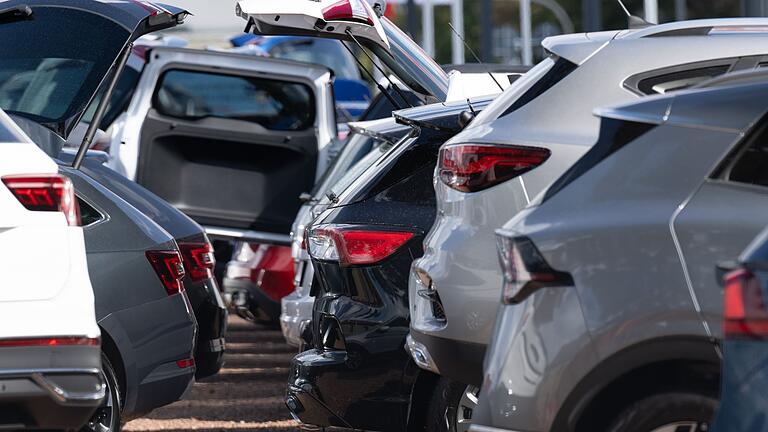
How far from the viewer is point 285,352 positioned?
13.3 meters

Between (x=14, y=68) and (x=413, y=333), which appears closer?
(x=413, y=333)

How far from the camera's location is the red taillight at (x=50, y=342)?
19.0 ft

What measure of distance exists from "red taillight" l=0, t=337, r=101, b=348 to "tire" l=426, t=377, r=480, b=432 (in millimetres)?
1544

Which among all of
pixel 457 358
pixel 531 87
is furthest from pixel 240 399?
pixel 531 87

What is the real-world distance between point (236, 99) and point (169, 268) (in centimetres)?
550

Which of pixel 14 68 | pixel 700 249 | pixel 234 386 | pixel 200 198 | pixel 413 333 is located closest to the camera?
pixel 700 249

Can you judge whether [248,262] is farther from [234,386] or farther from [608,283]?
[608,283]

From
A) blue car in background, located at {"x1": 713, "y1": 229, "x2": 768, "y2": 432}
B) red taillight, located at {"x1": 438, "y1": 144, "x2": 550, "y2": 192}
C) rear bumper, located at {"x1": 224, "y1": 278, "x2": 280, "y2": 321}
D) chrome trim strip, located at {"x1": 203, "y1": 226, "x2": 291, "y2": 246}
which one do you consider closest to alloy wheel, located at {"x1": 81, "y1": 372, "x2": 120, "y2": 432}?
red taillight, located at {"x1": 438, "y1": 144, "x2": 550, "y2": 192}

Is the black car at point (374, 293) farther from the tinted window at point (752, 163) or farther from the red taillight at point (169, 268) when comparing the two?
the tinted window at point (752, 163)

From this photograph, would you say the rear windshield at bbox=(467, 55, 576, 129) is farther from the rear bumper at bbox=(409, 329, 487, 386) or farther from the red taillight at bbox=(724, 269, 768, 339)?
the red taillight at bbox=(724, 269, 768, 339)

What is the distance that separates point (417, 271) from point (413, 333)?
229 mm

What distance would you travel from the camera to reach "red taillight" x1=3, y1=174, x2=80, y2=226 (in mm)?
5824

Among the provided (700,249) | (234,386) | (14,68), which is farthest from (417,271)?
(234,386)

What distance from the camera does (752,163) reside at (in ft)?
16.3
